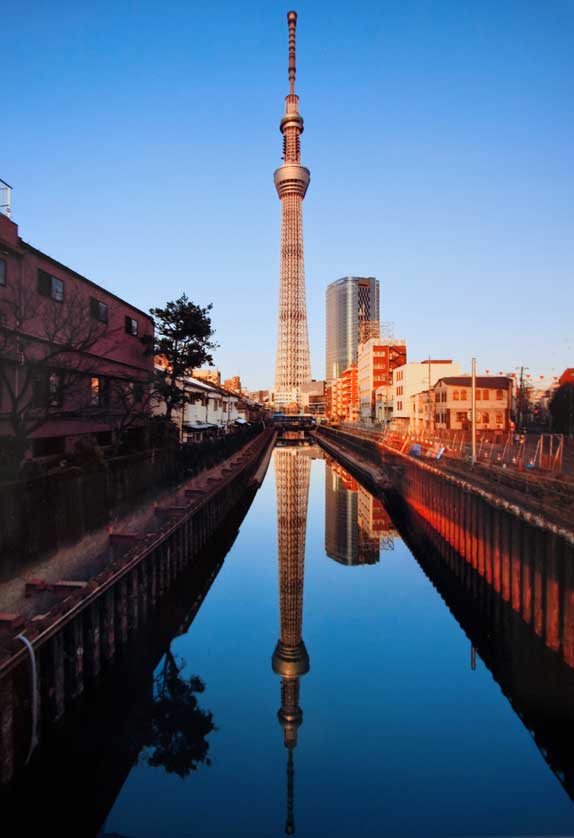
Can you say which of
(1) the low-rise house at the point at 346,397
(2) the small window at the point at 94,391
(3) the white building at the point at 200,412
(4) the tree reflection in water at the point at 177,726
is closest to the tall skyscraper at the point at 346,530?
(3) the white building at the point at 200,412

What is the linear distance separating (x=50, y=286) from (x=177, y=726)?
14.2 metres

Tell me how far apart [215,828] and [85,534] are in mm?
7424

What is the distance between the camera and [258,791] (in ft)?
28.0

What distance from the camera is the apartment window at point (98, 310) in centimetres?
2120

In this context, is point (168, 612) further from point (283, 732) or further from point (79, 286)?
point (79, 286)

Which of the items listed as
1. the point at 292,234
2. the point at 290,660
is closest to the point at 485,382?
the point at 290,660

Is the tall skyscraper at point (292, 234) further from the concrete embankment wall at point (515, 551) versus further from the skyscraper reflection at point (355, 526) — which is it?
the concrete embankment wall at point (515, 551)

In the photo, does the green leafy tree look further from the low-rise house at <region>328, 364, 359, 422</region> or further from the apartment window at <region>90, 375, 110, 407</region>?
the low-rise house at <region>328, 364, 359, 422</region>

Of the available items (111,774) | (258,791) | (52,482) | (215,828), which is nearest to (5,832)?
(111,774)

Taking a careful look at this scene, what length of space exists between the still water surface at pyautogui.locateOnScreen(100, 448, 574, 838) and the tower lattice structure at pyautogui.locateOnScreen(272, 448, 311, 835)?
0.18 feet

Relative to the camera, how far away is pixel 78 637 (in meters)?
9.61

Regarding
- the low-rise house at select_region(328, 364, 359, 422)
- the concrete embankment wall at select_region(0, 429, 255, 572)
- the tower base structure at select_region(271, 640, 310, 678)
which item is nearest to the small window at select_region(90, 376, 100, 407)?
the concrete embankment wall at select_region(0, 429, 255, 572)

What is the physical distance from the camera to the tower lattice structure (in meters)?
10.3

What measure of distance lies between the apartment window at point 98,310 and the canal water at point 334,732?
40.3 feet
